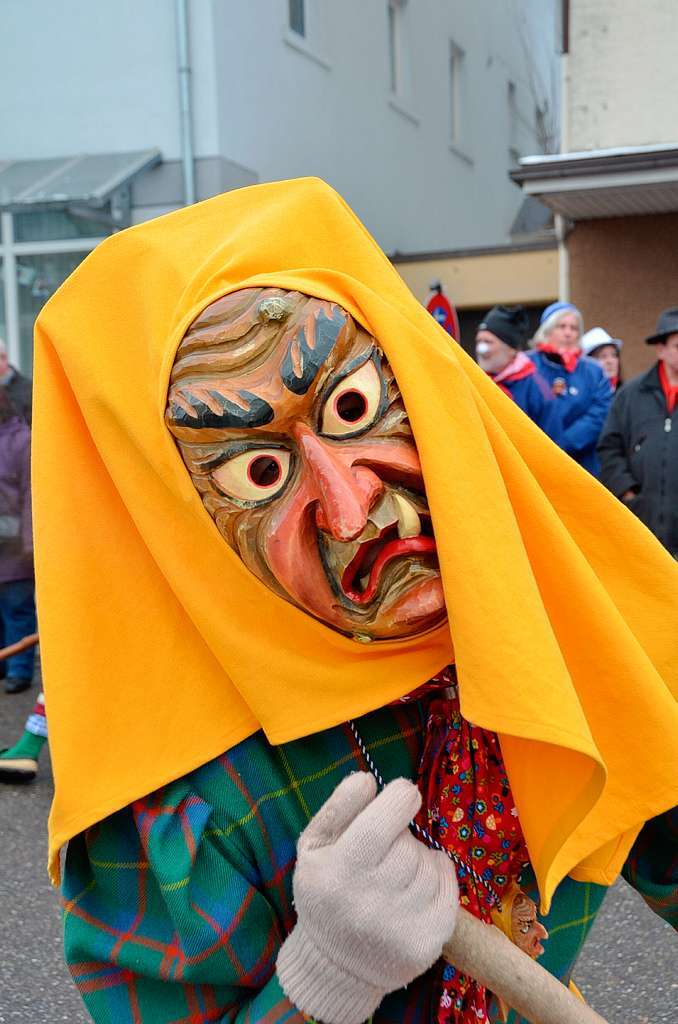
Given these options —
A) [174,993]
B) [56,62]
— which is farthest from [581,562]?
[56,62]

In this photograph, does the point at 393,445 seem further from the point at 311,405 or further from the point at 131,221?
the point at 131,221

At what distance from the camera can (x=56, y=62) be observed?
1102 cm

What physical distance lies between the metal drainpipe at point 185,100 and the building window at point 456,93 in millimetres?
7470

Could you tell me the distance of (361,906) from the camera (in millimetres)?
1129

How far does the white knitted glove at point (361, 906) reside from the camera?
1134 mm

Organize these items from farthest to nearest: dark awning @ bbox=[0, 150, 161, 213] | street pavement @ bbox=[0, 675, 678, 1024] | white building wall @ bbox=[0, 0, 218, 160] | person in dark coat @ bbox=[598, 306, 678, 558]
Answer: white building wall @ bbox=[0, 0, 218, 160] → dark awning @ bbox=[0, 150, 161, 213] → person in dark coat @ bbox=[598, 306, 678, 558] → street pavement @ bbox=[0, 675, 678, 1024]

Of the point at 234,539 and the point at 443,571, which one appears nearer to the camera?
the point at 443,571

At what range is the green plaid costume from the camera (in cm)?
129

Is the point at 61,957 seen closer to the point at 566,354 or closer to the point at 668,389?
the point at 668,389

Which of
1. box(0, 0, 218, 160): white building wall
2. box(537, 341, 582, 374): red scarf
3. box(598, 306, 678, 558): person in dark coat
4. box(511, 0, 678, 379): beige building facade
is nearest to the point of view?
box(598, 306, 678, 558): person in dark coat

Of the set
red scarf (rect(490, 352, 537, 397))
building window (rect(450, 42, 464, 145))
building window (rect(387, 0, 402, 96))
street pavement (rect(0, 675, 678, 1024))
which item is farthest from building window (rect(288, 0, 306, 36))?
street pavement (rect(0, 675, 678, 1024))

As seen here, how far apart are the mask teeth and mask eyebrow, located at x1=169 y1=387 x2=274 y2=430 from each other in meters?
0.16

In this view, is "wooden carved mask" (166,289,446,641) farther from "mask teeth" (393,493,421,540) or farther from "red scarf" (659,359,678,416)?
"red scarf" (659,359,678,416)

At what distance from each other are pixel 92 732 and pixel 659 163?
8.52 metres
